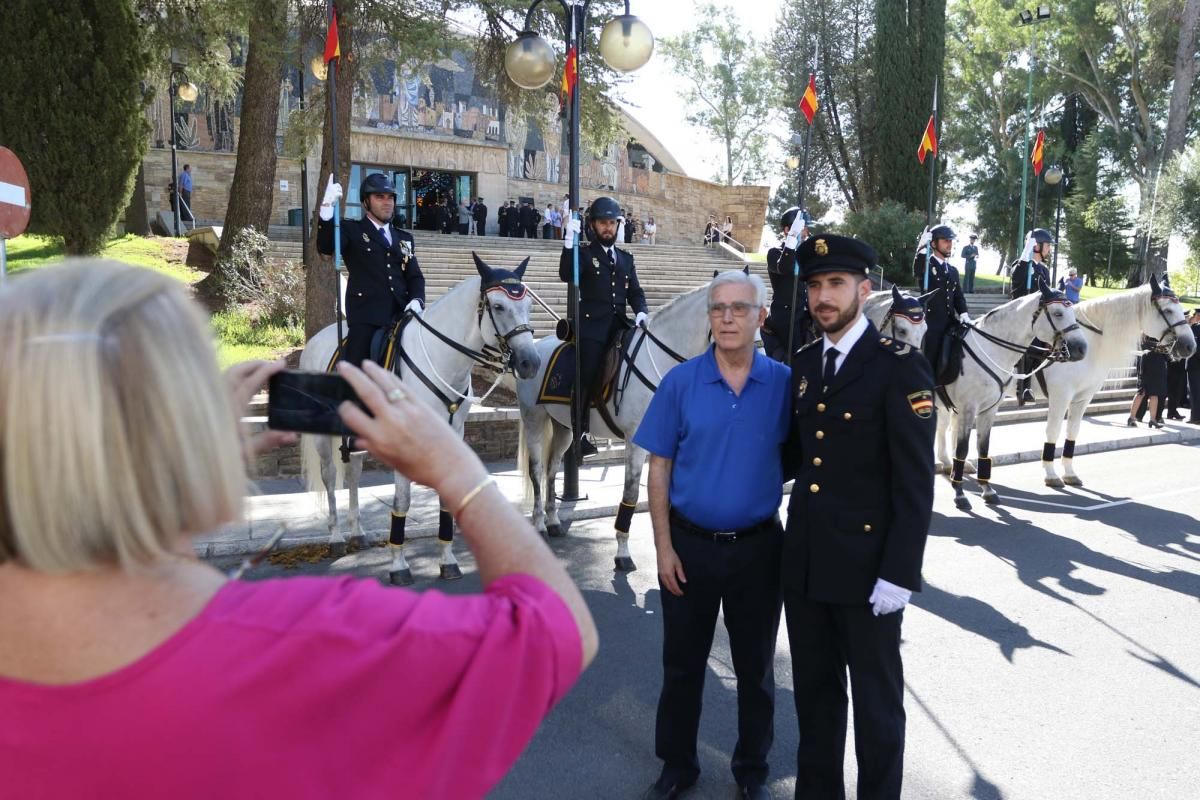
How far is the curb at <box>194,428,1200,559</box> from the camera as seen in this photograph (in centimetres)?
754

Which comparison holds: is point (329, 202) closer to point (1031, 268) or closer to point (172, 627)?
point (172, 627)

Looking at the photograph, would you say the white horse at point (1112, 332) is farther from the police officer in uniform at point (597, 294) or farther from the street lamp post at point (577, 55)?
the street lamp post at point (577, 55)

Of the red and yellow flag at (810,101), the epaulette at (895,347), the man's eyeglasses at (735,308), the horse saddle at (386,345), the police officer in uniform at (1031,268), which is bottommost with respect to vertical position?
the horse saddle at (386,345)

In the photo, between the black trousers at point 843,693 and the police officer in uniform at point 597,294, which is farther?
the police officer in uniform at point 597,294

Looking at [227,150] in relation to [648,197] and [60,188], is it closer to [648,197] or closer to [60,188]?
[60,188]

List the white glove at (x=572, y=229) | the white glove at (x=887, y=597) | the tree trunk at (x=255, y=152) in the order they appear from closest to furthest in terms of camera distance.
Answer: the white glove at (x=887, y=597)
the white glove at (x=572, y=229)
the tree trunk at (x=255, y=152)

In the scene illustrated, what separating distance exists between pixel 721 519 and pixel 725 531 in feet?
0.18

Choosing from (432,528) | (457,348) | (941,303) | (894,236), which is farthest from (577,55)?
(894,236)

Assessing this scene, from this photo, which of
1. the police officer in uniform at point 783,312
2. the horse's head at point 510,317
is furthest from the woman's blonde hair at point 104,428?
the police officer in uniform at point 783,312

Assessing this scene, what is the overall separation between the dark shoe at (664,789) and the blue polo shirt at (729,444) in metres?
1.17

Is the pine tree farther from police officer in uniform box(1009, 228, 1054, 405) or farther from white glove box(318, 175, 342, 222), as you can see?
police officer in uniform box(1009, 228, 1054, 405)

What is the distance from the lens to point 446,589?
6.75 metres

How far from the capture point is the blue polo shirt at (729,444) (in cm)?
376

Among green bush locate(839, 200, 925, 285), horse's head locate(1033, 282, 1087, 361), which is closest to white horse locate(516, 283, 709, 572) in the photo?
horse's head locate(1033, 282, 1087, 361)
